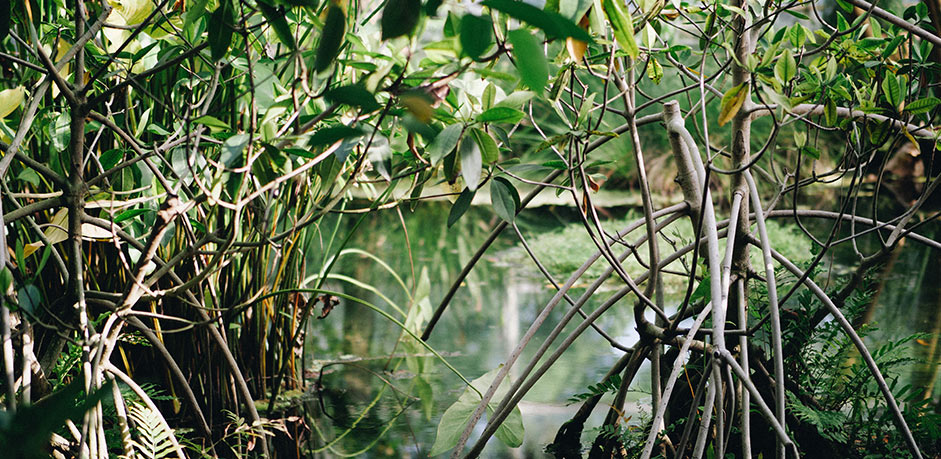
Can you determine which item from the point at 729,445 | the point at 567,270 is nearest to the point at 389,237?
the point at 567,270

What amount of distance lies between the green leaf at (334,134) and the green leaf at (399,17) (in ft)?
0.22

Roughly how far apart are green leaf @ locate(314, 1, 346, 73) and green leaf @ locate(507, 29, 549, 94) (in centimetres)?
9

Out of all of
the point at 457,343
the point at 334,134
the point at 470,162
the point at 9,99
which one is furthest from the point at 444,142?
the point at 457,343

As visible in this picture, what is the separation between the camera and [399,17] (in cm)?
36

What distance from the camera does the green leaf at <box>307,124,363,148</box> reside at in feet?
1.35

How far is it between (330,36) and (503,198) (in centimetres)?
28

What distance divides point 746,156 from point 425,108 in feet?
2.12

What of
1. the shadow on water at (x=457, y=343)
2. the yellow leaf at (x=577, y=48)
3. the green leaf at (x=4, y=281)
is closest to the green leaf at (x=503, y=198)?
the yellow leaf at (x=577, y=48)

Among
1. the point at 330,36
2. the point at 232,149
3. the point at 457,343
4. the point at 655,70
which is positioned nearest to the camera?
the point at 330,36

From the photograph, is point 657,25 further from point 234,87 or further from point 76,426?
point 76,426

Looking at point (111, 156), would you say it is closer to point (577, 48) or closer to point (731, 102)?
point (577, 48)

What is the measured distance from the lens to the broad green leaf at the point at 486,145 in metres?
0.57

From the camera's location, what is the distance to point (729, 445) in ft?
3.10

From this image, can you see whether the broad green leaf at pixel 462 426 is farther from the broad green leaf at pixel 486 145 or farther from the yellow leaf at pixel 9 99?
the yellow leaf at pixel 9 99
